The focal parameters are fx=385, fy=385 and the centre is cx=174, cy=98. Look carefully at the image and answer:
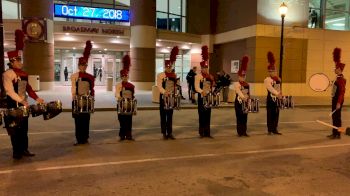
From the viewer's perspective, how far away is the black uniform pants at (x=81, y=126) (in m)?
9.00

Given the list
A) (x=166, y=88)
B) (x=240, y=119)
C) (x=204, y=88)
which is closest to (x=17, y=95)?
(x=166, y=88)

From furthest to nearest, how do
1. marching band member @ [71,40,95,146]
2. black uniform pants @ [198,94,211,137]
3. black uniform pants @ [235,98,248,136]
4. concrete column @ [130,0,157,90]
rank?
concrete column @ [130,0,157,90], black uniform pants @ [235,98,248,136], black uniform pants @ [198,94,211,137], marching band member @ [71,40,95,146]

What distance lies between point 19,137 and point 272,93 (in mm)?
6600

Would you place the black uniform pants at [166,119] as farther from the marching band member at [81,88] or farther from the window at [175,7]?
the window at [175,7]

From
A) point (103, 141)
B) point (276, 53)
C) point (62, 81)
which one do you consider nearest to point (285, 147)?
point (103, 141)

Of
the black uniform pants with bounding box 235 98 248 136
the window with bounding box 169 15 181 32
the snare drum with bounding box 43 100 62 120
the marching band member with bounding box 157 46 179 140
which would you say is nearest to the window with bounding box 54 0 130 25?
the window with bounding box 169 15 181 32

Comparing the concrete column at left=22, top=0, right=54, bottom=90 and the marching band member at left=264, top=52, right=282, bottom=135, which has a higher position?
the concrete column at left=22, top=0, right=54, bottom=90

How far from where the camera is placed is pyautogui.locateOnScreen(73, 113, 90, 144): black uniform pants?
9.00 meters

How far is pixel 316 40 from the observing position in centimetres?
2697

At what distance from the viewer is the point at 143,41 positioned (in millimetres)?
29078

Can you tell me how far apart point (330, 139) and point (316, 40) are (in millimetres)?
18201

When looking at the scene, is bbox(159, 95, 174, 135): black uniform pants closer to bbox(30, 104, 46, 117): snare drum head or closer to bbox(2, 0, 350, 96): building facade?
bbox(30, 104, 46, 117): snare drum head

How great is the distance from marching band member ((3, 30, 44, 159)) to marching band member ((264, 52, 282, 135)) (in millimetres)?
6108

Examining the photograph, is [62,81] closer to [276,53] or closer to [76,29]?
[76,29]
